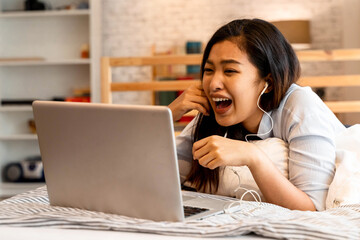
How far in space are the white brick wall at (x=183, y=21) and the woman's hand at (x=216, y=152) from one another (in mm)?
4717

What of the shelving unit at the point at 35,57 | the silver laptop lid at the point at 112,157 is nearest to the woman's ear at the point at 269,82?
the silver laptop lid at the point at 112,157

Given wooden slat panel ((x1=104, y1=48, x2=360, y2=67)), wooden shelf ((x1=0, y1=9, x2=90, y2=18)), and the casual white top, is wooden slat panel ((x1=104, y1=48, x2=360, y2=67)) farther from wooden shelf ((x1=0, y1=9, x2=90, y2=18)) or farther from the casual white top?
wooden shelf ((x1=0, y1=9, x2=90, y2=18))

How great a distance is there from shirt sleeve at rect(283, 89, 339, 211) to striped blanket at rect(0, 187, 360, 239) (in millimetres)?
240

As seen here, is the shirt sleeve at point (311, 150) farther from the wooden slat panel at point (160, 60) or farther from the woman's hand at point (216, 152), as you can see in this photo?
the wooden slat panel at point (160, 60)

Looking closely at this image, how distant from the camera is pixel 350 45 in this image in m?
5.86

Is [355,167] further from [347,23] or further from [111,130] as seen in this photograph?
[347,23]

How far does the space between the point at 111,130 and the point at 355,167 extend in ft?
2.73

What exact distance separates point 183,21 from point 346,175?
4.86 m

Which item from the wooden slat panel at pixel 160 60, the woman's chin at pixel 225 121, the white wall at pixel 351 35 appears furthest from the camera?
the white wall at pixel 351 35

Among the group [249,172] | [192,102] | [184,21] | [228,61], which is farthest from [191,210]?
[184,21]

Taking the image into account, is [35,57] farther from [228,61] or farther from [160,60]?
[228,61]

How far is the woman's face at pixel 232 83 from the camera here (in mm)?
1726

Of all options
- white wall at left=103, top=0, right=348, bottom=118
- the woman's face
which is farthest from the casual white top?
white wall at left=103, top=0, right=348, bottom=118

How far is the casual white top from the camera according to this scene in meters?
1.64
